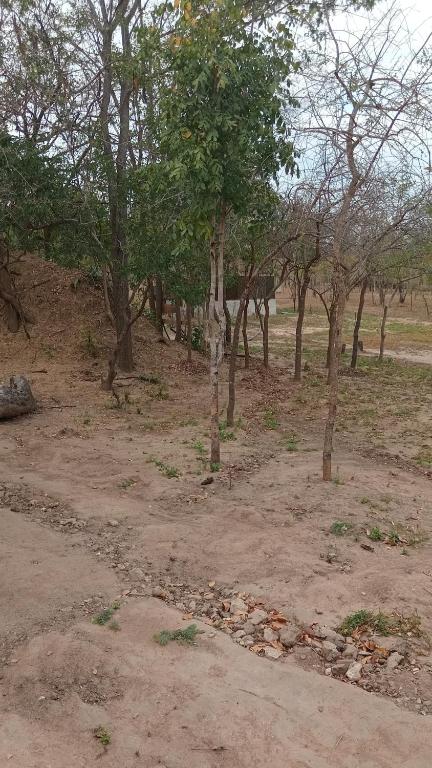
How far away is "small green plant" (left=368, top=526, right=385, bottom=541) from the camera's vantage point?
607 cm

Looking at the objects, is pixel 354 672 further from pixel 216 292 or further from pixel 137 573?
A: pixel 216 292

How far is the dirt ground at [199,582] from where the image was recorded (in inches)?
133

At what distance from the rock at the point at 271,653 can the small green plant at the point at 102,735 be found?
48.8 inches

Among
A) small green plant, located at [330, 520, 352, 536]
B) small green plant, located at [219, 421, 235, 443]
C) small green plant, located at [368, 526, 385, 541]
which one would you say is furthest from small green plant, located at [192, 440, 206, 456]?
small green plant, located at [368, 526, 385, 541]

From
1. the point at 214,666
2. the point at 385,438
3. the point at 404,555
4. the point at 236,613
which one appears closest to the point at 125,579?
the point at 236,613

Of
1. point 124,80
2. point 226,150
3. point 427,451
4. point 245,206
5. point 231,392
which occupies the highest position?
point 124,80

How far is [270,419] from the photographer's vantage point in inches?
450

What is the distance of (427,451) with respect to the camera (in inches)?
380

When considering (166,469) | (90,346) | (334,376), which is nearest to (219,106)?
(334,376)

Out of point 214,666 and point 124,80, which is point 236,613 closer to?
point 214,666

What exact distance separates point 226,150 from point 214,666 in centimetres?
519

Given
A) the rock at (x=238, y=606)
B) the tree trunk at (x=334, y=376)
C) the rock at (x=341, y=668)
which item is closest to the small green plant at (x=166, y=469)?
the tree trunk at (x=334, y=376)

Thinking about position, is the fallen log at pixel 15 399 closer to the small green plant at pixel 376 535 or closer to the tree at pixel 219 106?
the tree at pixel 219 106

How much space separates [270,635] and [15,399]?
6642 millimetres
